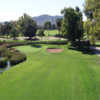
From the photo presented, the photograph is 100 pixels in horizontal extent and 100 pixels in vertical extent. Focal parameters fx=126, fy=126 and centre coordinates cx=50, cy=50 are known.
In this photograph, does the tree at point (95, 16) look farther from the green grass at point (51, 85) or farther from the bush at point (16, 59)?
the bush at point (16, 59)

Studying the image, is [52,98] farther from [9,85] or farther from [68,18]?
[68,18]

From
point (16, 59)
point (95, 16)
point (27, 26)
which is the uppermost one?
point (27, 26)

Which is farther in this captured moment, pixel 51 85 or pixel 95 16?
pixel 95 16

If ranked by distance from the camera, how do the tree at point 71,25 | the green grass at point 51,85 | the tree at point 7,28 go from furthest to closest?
the tree at point 7,28, the tree at point 71,25, the green grass at point 51,85

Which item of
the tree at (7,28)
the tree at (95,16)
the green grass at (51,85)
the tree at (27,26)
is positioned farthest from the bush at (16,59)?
the tree at (7,28)

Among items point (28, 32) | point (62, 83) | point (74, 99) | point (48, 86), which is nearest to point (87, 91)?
point (74, 99)

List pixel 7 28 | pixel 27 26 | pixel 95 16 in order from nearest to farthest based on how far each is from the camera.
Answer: pixel 95 16
pixel 27 26
pixel 7 28

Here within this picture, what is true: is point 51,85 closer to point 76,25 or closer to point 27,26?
point 76,25

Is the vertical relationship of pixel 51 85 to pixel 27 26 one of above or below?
below

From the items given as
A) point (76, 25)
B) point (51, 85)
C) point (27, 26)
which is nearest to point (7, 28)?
point (27, 26)

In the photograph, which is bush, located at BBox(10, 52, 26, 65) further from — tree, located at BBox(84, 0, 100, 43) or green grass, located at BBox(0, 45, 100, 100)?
tree, located at BBox(84, 0, 100, 43)

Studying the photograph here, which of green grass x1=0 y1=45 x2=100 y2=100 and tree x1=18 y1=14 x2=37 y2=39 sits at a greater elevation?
tree x1=18 y1=14 x2=37 y2=39

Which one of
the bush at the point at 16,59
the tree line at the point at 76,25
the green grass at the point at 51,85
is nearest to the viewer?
the green grass at the point at 51,85

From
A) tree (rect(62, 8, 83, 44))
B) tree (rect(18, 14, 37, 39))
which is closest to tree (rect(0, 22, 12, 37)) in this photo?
tree (rect(18, 14, 37, 39))
